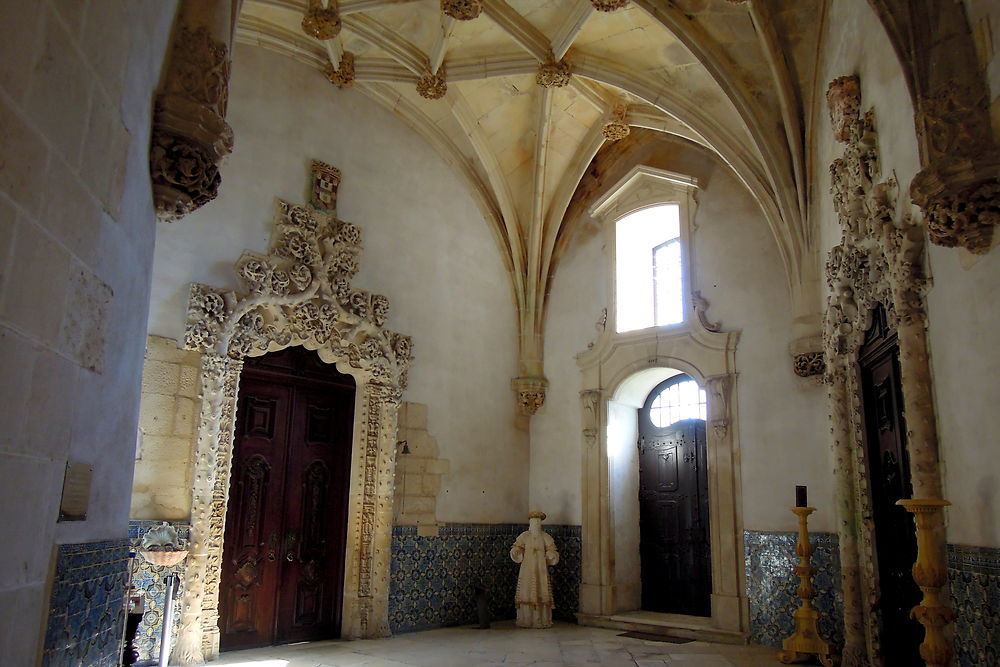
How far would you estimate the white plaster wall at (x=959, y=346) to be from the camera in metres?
3.63

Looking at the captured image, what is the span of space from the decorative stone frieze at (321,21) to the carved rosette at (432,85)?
1.31m

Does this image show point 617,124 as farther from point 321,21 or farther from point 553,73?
point 321,21

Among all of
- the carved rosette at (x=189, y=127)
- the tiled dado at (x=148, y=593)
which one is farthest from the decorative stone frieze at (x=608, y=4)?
the tiled dado at (x=148, y=593)

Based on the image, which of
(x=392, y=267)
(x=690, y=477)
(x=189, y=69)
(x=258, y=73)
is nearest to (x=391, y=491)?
(x=392, y=267)

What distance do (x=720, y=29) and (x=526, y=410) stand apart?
5.31 metres

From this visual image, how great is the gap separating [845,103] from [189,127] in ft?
15.7

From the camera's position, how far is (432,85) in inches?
349

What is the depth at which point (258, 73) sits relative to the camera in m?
8.02

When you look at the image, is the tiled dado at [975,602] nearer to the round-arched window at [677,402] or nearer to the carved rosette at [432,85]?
the round-arched window at [677,402]

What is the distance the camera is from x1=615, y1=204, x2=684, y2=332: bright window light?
9.86 metres

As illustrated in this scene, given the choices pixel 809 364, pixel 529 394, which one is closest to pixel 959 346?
pixel 809 364

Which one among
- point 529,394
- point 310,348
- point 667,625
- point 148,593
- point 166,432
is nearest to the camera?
point 148,593

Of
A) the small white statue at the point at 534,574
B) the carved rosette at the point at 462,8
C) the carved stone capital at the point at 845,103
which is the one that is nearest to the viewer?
the carved stone capital at the point at 845,103

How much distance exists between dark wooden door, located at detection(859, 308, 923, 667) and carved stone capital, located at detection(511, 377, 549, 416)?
4859 millimetres
